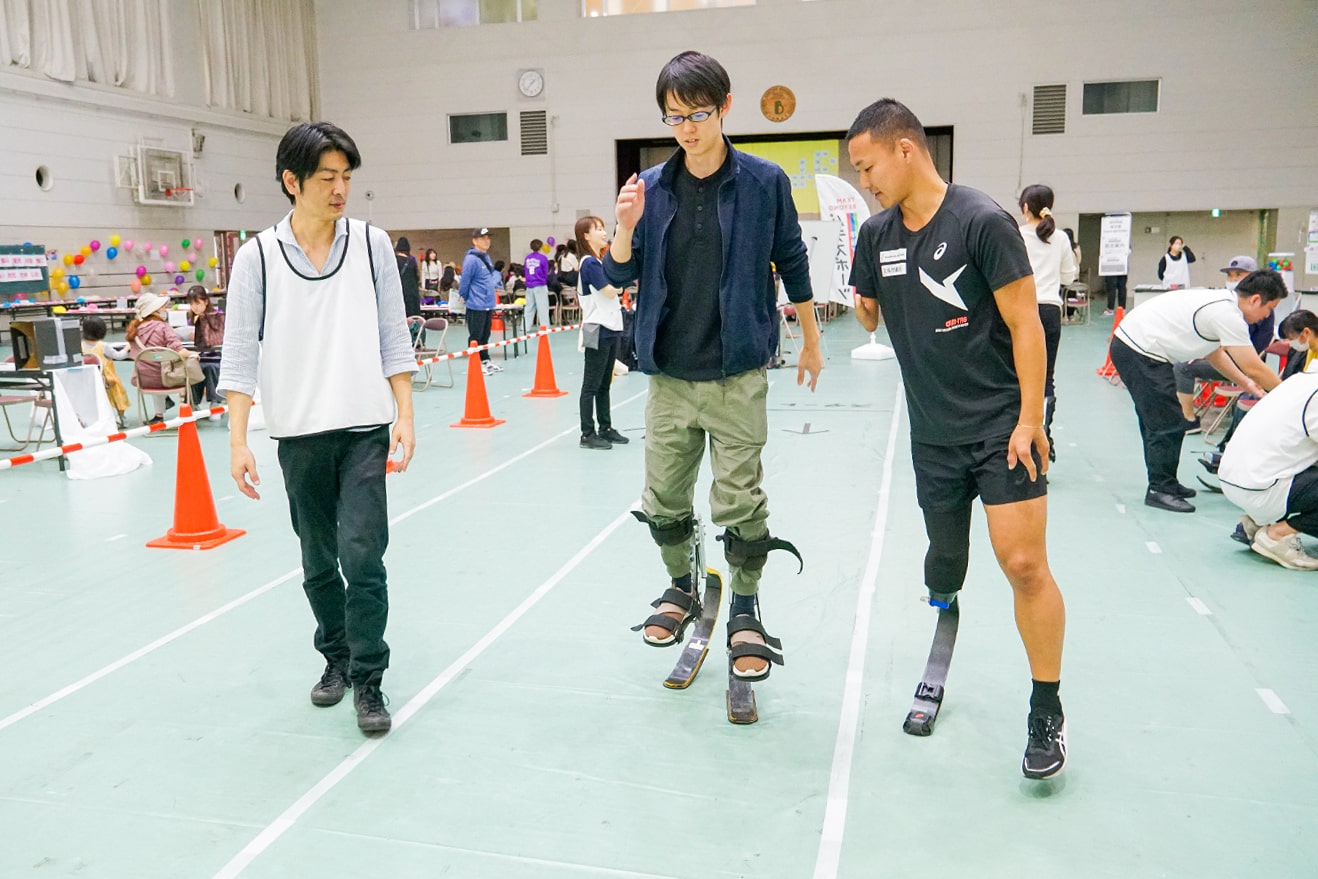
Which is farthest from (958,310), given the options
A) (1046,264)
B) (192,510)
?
(192,510)

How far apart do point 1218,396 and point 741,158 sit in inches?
286

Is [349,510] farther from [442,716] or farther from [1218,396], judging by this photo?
[1218,396]

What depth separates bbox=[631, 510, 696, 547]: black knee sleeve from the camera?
3.53m

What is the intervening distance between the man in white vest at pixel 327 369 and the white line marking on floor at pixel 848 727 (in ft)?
4.70

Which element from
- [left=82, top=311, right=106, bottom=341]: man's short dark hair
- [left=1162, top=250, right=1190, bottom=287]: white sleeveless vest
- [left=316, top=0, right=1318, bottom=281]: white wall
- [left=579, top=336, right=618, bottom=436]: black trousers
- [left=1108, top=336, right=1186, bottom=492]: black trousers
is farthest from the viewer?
[left=316, top=0, right=1318, bottom=281]: white wall

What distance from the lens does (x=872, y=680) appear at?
3654 mm

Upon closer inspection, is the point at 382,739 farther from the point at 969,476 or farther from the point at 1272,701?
the point at 1272,701

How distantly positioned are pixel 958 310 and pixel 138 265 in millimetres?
22247

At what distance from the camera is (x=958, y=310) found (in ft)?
9.41

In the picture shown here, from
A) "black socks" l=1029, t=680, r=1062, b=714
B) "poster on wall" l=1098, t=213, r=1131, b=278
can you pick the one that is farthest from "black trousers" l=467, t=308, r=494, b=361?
"poster on wall" l=1098, t=213, r=1131, b=278

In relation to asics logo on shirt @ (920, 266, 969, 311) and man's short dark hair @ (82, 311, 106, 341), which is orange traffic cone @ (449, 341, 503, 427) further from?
asics logo on shirt @ (920, 266, 969, 311)

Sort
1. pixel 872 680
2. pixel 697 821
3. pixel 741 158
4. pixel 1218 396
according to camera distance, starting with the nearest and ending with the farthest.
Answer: pixel 697 821
pixel 741 158
pixel 872 680
pixel 1218 396

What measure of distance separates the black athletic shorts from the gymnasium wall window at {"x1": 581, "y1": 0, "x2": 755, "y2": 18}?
23.5m

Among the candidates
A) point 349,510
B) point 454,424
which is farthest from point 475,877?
point 454,424
